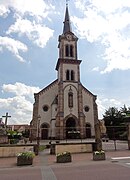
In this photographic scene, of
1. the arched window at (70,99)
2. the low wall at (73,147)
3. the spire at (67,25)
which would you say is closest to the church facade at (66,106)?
the arched window at (70,99)

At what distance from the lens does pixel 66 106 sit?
4303cm

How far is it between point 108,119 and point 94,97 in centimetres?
641

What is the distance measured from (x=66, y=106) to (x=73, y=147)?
964 inches

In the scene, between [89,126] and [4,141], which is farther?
[89,126]

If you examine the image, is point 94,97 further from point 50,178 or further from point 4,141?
point 50,178

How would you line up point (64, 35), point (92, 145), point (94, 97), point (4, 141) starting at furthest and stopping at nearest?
point (64, 35), point (94, 97), point (4, 141), point (92, 145)

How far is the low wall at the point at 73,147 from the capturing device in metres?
18.2

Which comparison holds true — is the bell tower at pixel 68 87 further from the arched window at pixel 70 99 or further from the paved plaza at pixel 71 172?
the paved plaza at pixel 71 172

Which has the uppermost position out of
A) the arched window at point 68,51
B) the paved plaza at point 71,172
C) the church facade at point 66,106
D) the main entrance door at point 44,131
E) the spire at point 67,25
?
the spire at point 67,25

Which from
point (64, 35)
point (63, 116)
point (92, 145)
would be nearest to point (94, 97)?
point (63, 116)

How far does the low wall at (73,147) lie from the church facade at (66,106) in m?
19.4

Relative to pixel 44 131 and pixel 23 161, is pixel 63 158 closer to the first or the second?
pixel 23 161

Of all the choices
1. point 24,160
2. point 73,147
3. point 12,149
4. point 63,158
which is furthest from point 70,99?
point 24,160

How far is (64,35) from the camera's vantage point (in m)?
50.4
